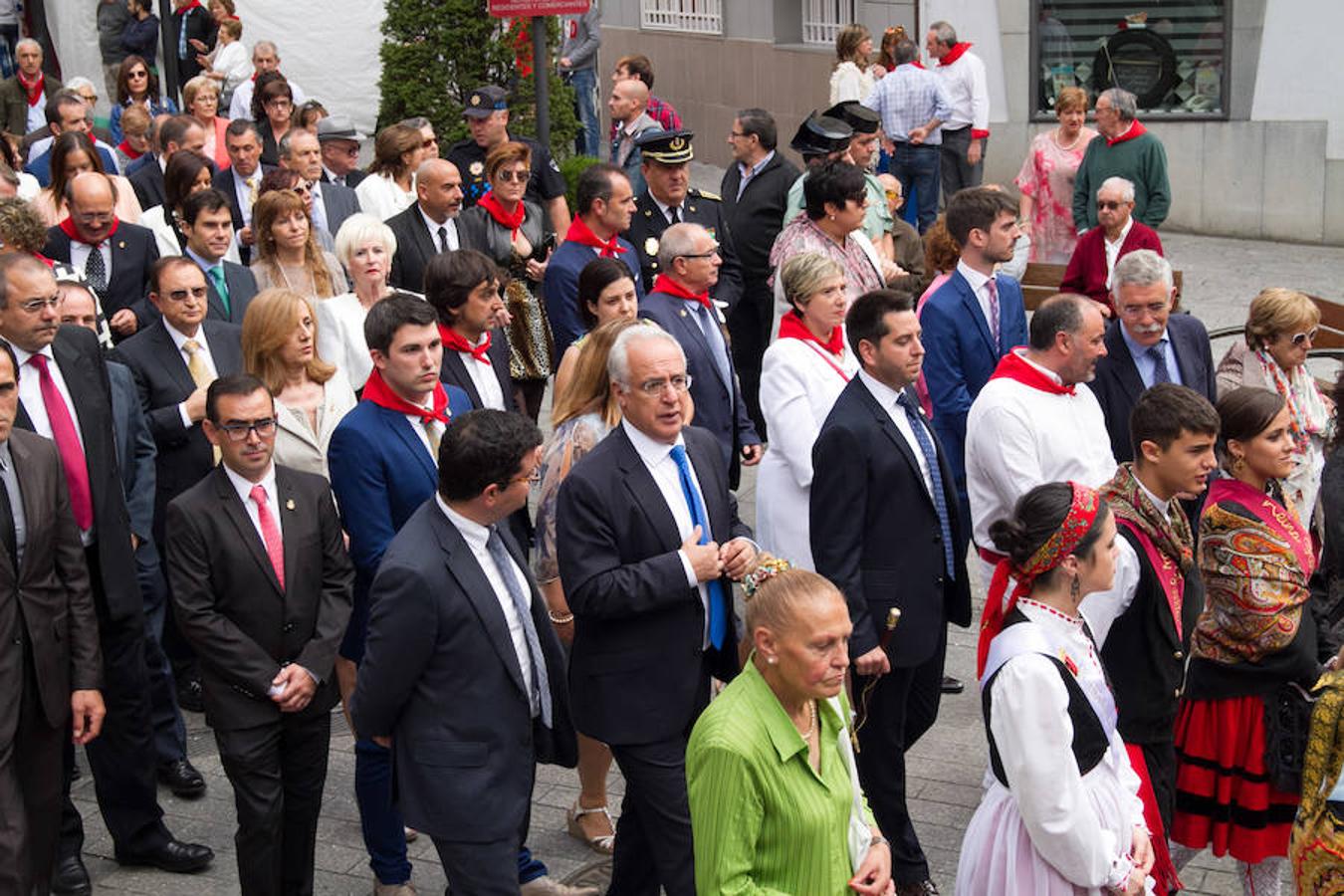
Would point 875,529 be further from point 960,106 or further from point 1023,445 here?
point 960,106

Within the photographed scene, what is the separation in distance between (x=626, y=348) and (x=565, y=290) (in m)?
3.51

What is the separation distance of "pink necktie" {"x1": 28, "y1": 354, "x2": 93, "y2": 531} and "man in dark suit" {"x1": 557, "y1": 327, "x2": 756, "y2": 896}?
1.94 metres

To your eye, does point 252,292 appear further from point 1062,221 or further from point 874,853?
point 1062,221

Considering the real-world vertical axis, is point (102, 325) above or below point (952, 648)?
above

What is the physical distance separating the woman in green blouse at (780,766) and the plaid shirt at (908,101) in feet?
42.3

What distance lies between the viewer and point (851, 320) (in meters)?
6.60

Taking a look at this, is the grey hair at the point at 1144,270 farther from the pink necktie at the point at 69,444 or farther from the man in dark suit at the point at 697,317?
the pink necktie at the point at 69,444

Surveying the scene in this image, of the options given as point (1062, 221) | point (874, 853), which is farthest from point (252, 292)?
point (1062, 221)

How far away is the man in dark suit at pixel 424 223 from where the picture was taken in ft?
32.5

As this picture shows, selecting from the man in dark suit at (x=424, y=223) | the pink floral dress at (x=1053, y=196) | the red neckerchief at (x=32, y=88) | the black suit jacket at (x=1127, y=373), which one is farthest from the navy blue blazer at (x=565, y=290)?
the red neckerchief at (x=32, y=88)

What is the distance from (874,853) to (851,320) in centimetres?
239

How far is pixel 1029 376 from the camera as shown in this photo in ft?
23.6

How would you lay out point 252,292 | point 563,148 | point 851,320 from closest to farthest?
point 851,320
point 252,292
point 563,148

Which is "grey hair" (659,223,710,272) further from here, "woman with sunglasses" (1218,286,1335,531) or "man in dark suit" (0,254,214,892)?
"man in dark suit" (0,254,214,892)
